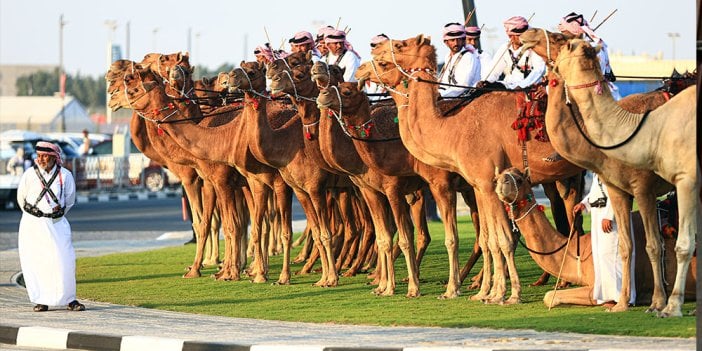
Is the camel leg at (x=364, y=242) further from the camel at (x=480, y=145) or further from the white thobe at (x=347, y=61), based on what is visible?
the camel at (x=480, y=145)

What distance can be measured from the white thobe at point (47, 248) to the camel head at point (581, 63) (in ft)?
19.1

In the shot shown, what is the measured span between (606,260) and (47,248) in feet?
19.4

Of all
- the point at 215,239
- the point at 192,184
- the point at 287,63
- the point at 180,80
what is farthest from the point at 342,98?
the point at 215,239

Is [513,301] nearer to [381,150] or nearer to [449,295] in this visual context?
[449,295]

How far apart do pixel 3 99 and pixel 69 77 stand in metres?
52.2

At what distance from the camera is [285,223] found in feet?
63.8

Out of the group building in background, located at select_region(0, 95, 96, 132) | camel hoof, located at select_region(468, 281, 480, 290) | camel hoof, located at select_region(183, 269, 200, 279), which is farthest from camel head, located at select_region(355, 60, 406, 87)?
building in background, located at select_region(0, 95, 96, 132)

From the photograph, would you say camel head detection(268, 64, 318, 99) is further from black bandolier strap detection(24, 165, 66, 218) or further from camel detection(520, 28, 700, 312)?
camel detection(520, 28, 700, 312)

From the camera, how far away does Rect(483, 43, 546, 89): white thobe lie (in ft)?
55.4

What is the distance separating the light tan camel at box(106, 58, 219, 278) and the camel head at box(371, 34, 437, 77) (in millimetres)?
5115

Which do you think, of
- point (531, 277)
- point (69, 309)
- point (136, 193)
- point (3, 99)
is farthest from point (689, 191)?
point (3, 99)

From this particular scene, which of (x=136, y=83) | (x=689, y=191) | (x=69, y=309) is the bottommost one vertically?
(x=69, y=309)

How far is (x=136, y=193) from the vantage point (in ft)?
161

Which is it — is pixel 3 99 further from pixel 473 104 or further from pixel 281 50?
pixel 473 104
